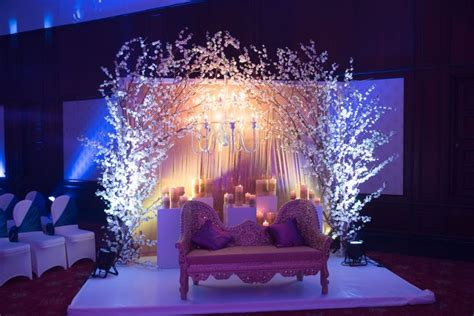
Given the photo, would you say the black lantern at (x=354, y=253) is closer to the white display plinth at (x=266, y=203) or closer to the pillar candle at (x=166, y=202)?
the white display plinth at (x=266, y=203)

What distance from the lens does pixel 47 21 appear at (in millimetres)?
8742

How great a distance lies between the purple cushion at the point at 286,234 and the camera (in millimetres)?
5281

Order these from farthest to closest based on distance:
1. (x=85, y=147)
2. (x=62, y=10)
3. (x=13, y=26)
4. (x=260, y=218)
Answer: (x=13, y=26) < (x=85, y=147) < (x=62, y=10) < (x=260, y=218)

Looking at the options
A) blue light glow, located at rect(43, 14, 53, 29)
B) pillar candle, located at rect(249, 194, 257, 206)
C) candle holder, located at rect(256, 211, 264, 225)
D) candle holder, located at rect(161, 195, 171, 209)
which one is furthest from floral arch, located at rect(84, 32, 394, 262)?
blue light glow, located at rect(43, 14, 53, 29)

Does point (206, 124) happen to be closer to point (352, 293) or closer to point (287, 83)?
point (287, 83)

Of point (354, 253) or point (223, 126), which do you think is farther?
point (223, 126)

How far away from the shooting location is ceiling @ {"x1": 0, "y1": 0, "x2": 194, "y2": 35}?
7.85 meters

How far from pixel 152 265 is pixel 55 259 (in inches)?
48.9

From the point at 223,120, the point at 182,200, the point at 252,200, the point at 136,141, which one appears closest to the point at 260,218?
the point at 252,200

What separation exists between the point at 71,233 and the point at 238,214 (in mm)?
2318

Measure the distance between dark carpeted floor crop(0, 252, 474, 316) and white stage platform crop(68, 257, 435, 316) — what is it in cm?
13

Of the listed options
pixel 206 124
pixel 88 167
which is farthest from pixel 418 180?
pixel 88 167

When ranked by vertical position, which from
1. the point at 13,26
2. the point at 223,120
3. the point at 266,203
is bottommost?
the point at 266,203

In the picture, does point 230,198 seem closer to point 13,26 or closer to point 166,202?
point 166,202
